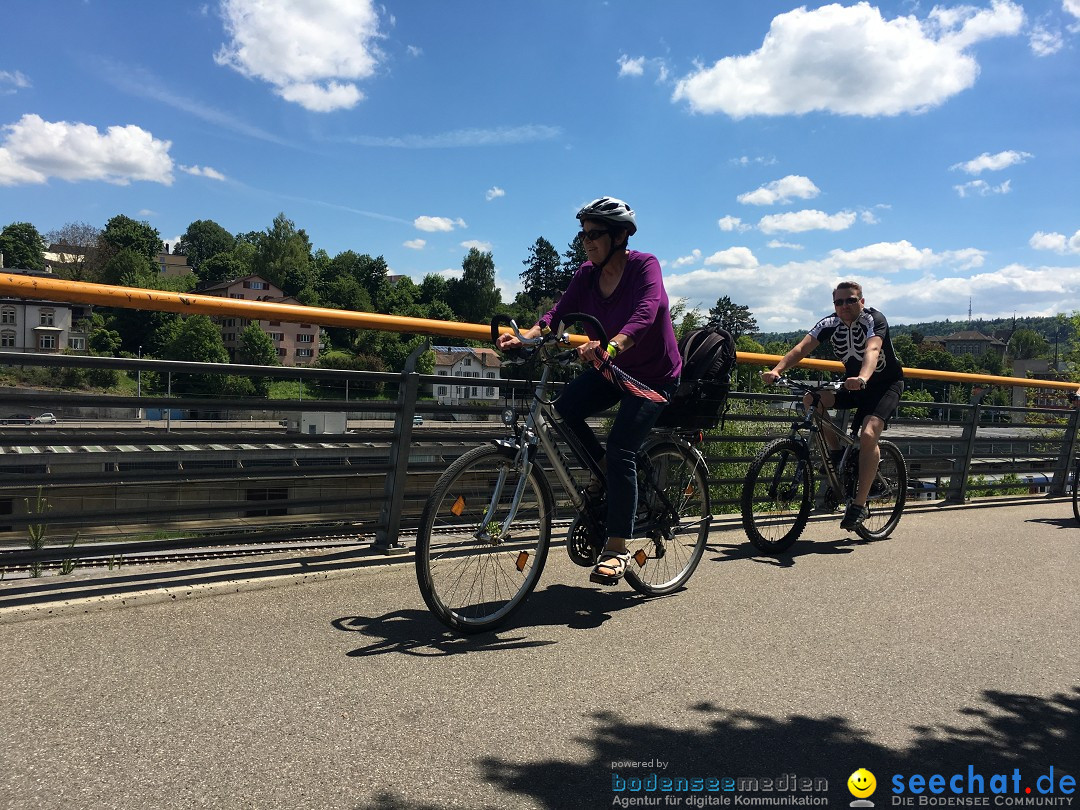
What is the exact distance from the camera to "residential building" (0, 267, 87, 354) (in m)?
3.46

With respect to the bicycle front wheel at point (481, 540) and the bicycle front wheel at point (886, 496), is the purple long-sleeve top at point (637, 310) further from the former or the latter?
the bicycle front wheel at point (886, 496)

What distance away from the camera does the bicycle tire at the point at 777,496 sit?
555 cm

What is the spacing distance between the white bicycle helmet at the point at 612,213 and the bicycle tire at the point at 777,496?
2.24m

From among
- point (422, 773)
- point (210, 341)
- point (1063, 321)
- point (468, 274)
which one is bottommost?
point (422, 773)

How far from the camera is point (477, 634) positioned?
3588mm

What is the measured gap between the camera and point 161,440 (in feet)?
13.4

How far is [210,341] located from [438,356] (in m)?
1.36

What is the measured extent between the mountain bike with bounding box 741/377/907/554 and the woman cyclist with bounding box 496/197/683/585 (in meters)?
1.67

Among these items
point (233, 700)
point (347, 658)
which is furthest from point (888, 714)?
point (233, 700)

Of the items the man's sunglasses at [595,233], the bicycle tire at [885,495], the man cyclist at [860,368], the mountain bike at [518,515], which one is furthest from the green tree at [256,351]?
the bicycle tire at [885,495]

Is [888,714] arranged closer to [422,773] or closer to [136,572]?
[422,773]

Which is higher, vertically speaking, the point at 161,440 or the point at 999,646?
the point at 161,440

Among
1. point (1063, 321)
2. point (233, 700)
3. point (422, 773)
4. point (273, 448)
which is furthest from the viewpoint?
point (1063, 321)

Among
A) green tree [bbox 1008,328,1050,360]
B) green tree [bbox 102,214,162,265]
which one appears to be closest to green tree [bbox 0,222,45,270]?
green tree [bbox 102,214,162,265]
